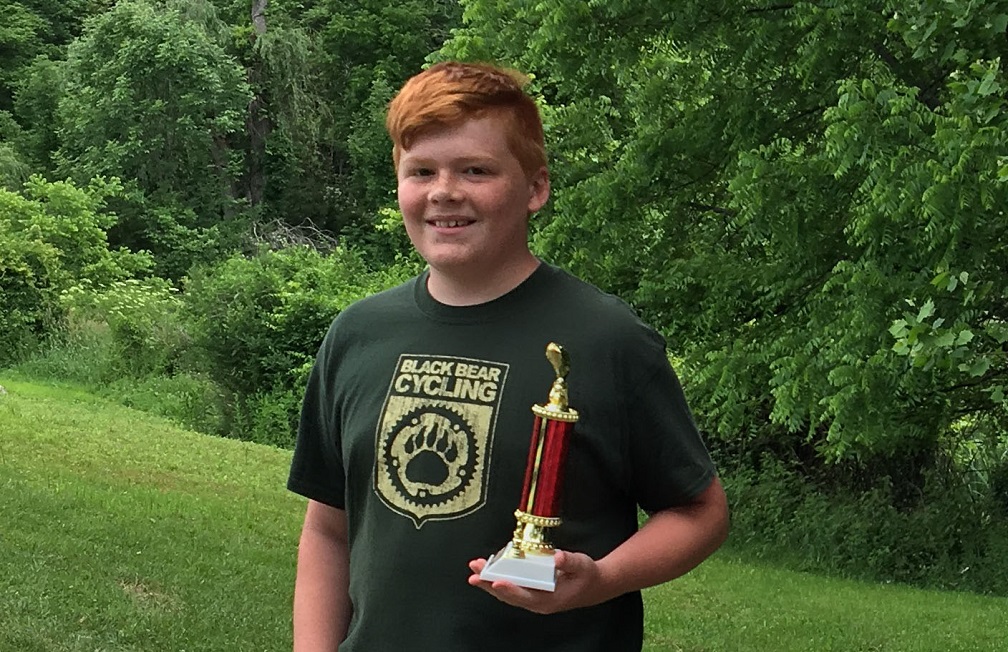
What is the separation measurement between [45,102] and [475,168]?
38.6m

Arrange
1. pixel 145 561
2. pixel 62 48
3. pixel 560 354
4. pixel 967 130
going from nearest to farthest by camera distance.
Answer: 1. pixel 560 354
2. pixel 967 130
3. pixel 145 561
4. pixel 62 48

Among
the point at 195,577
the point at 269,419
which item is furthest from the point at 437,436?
the point at 269,419

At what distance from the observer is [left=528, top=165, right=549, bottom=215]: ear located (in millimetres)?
1899

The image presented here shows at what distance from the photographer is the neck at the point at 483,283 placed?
1880 millimetres

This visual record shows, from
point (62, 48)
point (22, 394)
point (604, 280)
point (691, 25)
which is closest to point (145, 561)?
point (604, 280)

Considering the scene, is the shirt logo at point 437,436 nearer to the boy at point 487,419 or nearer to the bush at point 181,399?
the boy at point 487,419

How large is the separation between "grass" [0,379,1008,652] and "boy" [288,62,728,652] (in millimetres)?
5120

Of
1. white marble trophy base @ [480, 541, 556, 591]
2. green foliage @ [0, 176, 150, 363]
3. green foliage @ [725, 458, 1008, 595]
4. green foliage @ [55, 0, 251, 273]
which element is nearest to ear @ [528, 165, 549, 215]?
white marble trophy base @ [480, 541, 556, 591]

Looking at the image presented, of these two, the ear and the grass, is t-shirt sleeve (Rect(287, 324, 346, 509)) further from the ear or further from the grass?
the grass

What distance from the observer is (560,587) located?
5.15ft

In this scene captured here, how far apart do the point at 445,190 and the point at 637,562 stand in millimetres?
569

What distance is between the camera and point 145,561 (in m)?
8.45

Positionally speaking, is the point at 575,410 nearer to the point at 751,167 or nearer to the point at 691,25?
the point at 751,167

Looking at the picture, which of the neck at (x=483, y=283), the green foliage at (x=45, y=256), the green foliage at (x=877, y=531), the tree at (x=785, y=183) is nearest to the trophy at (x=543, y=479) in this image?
the neck at (x=483, y=283)
